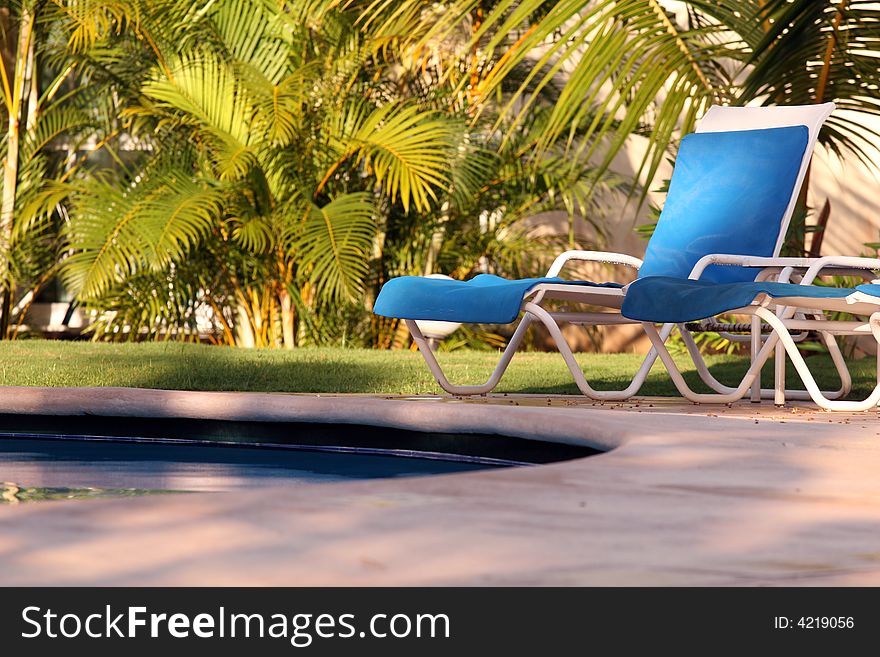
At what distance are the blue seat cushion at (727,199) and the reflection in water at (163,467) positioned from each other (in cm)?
170

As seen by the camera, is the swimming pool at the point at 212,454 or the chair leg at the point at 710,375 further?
the chair leg at the point at 710,375

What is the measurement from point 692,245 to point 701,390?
750 mm

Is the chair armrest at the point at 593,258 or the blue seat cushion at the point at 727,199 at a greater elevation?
the blue seat cushion at the point at 727,199

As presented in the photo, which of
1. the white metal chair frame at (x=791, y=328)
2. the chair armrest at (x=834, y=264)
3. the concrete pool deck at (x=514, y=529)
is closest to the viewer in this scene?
the concrete pool deck at (x=514, y=529)

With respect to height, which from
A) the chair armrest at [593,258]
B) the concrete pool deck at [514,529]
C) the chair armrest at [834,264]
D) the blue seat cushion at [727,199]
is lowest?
the concrete pool deck at [514,529]

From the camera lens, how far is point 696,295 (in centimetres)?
379

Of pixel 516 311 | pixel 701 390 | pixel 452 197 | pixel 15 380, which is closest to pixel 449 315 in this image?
pixel 516 311

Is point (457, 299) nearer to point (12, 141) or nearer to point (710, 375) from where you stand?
point (710, 375)

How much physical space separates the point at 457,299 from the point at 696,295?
2.88ft

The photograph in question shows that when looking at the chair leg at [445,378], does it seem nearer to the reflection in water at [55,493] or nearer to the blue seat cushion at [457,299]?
the blue seat cushion at [457,299]

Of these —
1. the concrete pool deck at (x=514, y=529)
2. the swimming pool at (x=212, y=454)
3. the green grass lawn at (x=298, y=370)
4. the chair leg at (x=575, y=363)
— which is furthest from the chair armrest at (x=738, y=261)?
the concrete pool deck at (x=514, y=529)

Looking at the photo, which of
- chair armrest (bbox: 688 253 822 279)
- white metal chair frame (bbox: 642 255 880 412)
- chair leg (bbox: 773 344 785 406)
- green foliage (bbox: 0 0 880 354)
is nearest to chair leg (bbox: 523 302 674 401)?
white metal chair frame (bbox: 642 255 880 412)

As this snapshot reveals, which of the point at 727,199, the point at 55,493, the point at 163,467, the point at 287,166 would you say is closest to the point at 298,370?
the point at 727,199

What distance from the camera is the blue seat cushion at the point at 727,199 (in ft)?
15.5
